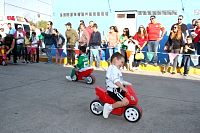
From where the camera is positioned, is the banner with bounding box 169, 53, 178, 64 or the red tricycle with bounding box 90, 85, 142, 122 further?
the banner with bounding box 169, 53, 178, 64

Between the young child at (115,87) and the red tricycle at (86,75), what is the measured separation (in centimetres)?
381

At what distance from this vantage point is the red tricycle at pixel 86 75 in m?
9.68

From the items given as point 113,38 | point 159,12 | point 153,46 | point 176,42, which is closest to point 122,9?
point 159,12

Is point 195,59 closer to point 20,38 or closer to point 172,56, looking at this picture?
point 172,56

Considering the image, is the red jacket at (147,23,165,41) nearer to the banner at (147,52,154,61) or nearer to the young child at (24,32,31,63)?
the banner at (147,52,154,61)

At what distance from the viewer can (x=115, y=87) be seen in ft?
19.0

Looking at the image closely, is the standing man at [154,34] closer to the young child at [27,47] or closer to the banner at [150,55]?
the banner at [150,55]

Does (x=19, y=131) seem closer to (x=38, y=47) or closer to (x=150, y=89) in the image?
(x=150, y=89)

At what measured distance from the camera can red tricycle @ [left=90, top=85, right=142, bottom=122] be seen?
18.7 ft

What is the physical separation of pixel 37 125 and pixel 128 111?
1.64 metres

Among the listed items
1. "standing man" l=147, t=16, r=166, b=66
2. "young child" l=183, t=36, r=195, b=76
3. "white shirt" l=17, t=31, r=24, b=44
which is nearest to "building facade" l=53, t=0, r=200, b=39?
"standing man" l=147, t=16, r=166, b=66

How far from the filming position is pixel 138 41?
44.2ft

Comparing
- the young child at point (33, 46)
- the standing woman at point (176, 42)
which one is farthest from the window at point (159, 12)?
the young child at point (33, 46)

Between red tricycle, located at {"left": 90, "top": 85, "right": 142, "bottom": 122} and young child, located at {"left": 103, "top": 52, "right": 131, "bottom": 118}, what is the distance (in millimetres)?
88
